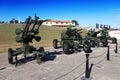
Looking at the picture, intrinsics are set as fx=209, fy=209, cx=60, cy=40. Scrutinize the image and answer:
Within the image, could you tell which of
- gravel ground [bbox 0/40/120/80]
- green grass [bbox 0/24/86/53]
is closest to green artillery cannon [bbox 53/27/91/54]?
gravel ground [bbox 0/40/120/80]

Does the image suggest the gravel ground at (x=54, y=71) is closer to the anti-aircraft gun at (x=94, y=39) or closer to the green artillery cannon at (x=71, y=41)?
the green artillery cannon at (x=71, y=41)

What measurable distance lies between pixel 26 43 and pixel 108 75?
4513mm

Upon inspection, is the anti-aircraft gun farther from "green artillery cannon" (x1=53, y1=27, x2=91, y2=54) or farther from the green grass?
the green grass

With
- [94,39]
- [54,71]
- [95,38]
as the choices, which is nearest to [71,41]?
[94,39]

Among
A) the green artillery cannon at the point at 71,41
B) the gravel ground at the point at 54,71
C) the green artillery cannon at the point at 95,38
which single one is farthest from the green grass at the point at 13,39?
the green artillery cannon at the point at 95,38

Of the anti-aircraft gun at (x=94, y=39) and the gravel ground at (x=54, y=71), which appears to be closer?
the gravel ground at (x=54, y=71)

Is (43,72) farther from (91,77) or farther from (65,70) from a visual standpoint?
(91,77)

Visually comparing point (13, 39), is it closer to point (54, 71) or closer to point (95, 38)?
point (95, 38)

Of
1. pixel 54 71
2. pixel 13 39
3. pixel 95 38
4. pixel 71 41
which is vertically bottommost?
pixel 54 71

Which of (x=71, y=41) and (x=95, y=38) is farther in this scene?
(x=95, y=38)

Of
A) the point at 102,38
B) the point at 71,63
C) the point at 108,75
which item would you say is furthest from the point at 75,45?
the point at 108,75

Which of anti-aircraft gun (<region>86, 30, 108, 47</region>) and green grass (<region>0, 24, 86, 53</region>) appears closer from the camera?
anti-aircraft gun (<region>86, 30, 108, 47</region>)

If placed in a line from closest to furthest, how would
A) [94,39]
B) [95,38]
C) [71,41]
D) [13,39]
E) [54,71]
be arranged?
[54,71] < [71,41] < [94,39] < [95,38] < [13,39]

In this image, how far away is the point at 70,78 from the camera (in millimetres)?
7594
